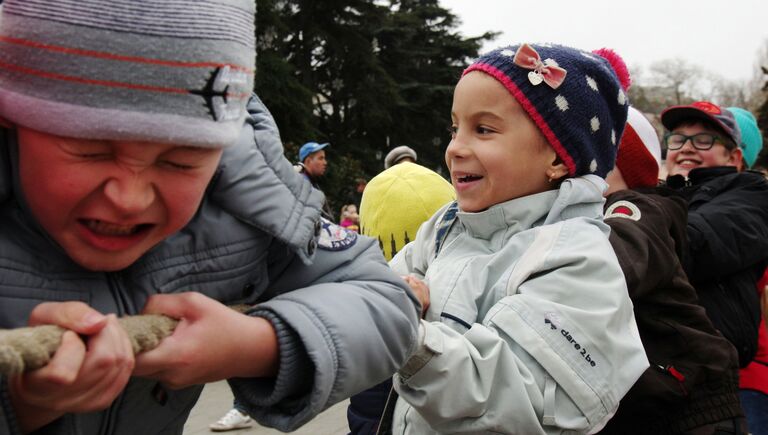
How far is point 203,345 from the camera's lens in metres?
0.94

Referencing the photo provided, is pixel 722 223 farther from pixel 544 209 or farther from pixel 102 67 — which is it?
pixel 102 67

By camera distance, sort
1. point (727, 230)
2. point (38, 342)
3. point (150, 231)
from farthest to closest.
Answer: point (727, 230) < point (150, 231) < point (38, 342)

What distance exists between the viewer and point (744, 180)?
330 centimetres

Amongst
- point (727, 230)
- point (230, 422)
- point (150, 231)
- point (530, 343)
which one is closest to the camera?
point (150, 231)

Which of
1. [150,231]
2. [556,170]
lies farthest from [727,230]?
[150,231]

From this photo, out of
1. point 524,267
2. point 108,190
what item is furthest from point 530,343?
point 108,190

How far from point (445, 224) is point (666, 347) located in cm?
76

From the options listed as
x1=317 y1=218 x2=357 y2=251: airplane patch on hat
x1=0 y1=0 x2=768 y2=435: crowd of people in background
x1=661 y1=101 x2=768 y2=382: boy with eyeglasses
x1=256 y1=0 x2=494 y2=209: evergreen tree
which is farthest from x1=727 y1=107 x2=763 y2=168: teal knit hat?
x1=256 y1=0 x2=494 y2=209: evergreen tree

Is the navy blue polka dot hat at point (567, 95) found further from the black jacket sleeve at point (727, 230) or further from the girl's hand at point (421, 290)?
the black jacket sleeve at point (727, 230)

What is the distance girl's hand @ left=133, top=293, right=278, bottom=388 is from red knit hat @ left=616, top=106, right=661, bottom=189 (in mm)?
2026

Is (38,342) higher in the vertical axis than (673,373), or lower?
higher

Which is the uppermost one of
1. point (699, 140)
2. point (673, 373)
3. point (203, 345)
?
point (203, 345)

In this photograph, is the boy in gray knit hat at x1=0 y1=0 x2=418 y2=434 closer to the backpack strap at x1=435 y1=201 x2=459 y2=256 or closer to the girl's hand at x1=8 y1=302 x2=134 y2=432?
the girl's hand at x1=8 y1=302 x2=134 y2=432

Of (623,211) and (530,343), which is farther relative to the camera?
(623,211)
